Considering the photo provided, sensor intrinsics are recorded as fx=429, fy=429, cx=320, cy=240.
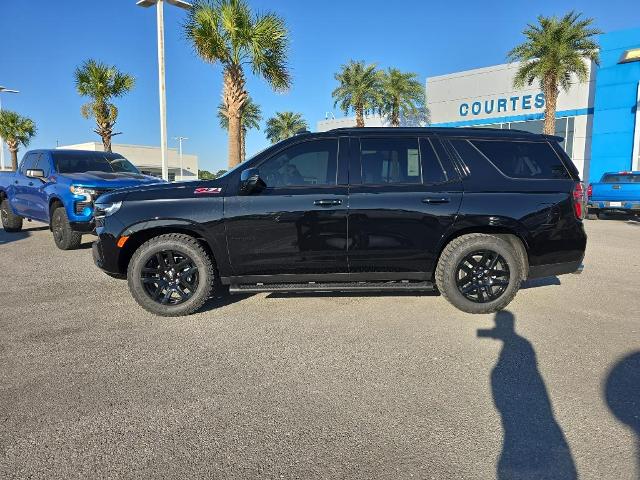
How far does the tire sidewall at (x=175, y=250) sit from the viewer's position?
4410 mm

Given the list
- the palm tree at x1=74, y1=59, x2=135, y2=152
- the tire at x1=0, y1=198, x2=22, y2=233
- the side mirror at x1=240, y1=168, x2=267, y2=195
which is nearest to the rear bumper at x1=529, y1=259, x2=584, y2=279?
the side mirror at x1=240, y1=168, x2=267, y2=195

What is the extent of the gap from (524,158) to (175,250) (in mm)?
3881

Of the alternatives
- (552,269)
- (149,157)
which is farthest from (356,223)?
(149,157)

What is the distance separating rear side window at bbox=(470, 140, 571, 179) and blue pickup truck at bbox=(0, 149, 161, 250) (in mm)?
6149

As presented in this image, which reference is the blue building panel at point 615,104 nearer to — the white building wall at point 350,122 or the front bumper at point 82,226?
the white building wall at point 350,122

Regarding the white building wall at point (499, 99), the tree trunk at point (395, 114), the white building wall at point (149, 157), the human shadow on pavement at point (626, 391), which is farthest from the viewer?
the white building wall at point (149, 157)

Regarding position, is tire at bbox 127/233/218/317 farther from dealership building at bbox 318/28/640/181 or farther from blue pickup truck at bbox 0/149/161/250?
dealership building at bbox 318/28/640/181

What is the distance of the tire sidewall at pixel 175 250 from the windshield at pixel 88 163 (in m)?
5.16

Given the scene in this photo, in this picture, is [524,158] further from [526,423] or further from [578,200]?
[526,423]

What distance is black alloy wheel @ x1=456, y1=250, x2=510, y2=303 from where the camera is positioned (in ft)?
15.0

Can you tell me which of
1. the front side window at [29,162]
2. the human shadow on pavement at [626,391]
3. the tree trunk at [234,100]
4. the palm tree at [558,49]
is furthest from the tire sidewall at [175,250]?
the palm tree at [558,49]

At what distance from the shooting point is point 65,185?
7551 mm

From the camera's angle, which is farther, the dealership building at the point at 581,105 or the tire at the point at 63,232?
the dealership building at the point at 581,105

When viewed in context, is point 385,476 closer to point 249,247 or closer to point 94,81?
point 249,247
